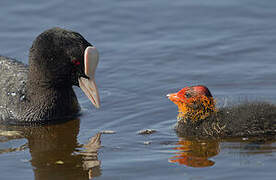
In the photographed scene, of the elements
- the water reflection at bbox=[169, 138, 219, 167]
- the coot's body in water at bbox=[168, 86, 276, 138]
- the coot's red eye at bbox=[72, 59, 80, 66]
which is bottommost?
the water reflection at bbox=[169, 138, 219, 167]

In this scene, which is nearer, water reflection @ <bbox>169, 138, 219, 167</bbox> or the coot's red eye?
water reflection @ <bbox>169, 138, 219, 167</bbox>

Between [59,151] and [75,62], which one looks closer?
[59,151]

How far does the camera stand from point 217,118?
907 centimetres

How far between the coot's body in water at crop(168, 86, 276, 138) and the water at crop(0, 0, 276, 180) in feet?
0.54

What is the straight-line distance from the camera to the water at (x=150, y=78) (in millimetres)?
8344

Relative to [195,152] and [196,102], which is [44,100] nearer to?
[196,102]

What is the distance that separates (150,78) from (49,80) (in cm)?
194

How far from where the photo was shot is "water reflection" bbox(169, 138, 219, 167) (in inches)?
330

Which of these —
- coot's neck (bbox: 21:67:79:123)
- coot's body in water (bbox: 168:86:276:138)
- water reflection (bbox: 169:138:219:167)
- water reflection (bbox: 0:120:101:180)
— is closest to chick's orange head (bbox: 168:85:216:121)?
coot's body in water (bbox: 168:86:276:138)

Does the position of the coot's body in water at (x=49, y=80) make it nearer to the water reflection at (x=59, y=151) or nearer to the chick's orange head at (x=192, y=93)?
the water reflection at (x=59, y=151)

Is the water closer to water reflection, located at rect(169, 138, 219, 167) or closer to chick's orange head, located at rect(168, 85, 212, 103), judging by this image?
water reflection, located at rect(169, 138, 219, 167)

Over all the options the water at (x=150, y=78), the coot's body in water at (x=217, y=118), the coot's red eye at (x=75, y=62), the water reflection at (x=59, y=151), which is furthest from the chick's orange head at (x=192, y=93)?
the coot's red eye at (x=75, y=62)

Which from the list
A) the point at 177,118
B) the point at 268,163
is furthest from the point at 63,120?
the point at 268,163

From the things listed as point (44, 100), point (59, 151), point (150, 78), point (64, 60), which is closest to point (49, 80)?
point (44, 100)
